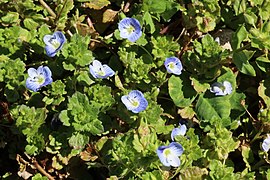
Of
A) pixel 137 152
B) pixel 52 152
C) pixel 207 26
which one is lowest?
pixel 52 152

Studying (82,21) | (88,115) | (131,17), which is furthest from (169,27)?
(88,115)

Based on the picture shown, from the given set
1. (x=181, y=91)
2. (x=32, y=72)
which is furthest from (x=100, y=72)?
(x=181, y=91)

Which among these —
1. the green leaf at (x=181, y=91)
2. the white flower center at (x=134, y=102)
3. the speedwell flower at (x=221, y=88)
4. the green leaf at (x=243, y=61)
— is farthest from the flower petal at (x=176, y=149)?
the green leaf at (x=243, y=61)

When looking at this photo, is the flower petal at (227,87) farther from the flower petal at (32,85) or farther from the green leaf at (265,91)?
the flower petal at (32,85)

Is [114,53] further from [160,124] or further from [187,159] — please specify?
[187,159]

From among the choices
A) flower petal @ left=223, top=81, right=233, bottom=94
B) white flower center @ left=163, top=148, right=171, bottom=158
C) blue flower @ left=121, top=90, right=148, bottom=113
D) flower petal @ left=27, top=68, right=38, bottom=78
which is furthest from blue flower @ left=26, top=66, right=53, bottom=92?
flower petal @ left=223, top=81, right=233, bottom=94

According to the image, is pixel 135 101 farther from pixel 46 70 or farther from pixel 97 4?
pixel 97 4
